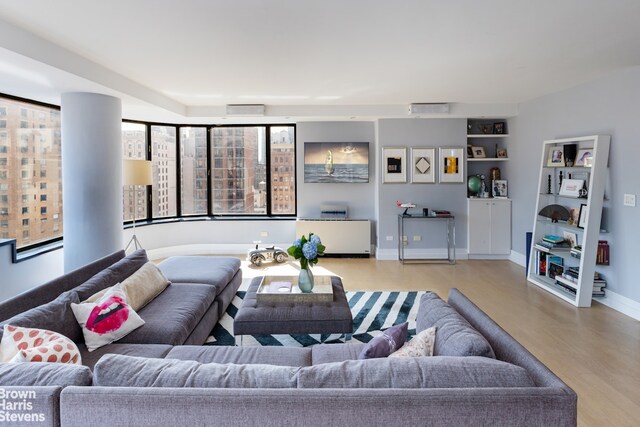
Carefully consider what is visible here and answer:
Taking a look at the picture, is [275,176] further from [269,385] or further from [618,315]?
[269,385]

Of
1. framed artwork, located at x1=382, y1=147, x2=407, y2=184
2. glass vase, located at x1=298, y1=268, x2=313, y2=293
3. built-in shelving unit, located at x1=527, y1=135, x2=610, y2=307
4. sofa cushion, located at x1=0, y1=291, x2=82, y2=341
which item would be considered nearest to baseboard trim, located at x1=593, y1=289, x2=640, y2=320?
built-in shelving unit, located at x1=527, y1=135, x2=610, y2=307

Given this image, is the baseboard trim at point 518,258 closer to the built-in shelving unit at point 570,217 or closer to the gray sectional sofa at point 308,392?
the built-in shelving unit at point 570,217

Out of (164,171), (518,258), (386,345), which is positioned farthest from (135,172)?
(518,258)

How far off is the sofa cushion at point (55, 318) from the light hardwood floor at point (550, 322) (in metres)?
3.04

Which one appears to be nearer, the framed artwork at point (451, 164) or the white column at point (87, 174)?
the white column at point (87, 174)

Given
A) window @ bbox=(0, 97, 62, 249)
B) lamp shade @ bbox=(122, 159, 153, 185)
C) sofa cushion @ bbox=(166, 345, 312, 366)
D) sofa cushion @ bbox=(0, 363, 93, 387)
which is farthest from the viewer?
lamp shade @ bbox=(122, 159, 153, 185)

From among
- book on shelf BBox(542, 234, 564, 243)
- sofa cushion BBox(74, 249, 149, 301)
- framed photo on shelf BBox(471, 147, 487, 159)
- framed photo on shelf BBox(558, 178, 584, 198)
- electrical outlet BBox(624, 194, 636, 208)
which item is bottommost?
sofa cushion BBox(74, 249, 149, 301)

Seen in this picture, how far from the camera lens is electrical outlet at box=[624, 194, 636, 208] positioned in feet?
13.7

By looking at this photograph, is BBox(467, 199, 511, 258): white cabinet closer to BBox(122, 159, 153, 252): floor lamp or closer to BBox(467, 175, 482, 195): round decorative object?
BBox(467, 175, 482, 195): round decorative object

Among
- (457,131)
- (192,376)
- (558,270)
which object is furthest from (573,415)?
(457,131)

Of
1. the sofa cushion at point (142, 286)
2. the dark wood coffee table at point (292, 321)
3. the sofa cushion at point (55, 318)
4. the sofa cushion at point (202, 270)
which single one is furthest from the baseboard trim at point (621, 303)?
the sofa cushion at point (55, 318)

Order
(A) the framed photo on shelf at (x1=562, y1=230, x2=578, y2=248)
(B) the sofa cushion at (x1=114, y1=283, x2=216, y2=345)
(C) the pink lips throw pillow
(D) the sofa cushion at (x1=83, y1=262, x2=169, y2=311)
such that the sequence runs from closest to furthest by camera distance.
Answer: (C) the pink lips throw pillow < (B) the sofa cushion at (x1=114, y1=283, x2=216, y2=345) < (D) the sofa cushion at (x1=83, y1=262, x2=169, y2=311) < (A) the framed photo on shelf at (x1=562, y1=230, x2=578, y2=248)

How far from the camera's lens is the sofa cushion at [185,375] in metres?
1.44

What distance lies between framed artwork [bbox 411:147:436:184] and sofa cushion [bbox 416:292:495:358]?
4.64 m
